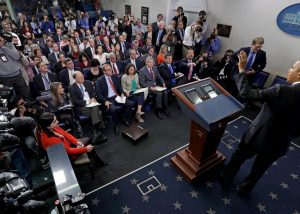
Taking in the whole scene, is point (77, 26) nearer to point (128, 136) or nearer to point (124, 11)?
point (124, 11)

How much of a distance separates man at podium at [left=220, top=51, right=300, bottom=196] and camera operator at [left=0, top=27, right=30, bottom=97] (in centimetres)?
393

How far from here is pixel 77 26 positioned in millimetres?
10203

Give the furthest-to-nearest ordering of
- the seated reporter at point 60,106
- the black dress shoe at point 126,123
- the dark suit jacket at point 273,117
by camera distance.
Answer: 1. the black dress shoe at point 126,123
2. the seated reporter at point 60,106
3. the dark suit jacket at point 273,117

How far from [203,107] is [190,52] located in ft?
9.50

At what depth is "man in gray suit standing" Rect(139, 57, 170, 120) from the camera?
4.44 m

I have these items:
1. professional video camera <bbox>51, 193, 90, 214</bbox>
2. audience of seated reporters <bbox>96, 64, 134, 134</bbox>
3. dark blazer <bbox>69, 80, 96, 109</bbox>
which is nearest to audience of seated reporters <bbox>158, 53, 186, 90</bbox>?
audience of seated reporters <bbox>96, 64, 134, 134</bbox>

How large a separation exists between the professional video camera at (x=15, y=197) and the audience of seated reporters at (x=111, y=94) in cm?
253

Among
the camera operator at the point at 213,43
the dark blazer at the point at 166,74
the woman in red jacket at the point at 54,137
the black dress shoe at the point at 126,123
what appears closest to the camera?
the woman in red jacket at the point at 54,137

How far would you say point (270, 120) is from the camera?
6.91ft

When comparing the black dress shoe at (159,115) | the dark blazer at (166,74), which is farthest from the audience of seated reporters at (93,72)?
the black dress shoe at (159,115)

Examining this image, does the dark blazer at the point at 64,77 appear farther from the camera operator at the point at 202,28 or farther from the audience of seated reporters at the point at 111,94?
the camera operator at the point at 202,28

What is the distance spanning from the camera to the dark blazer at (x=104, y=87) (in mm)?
4011

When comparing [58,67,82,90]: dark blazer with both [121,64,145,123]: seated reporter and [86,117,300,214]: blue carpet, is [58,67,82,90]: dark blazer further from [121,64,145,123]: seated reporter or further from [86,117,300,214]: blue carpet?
[86,117,300,214]: blue carpet

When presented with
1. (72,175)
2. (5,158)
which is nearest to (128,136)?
(72,175)
